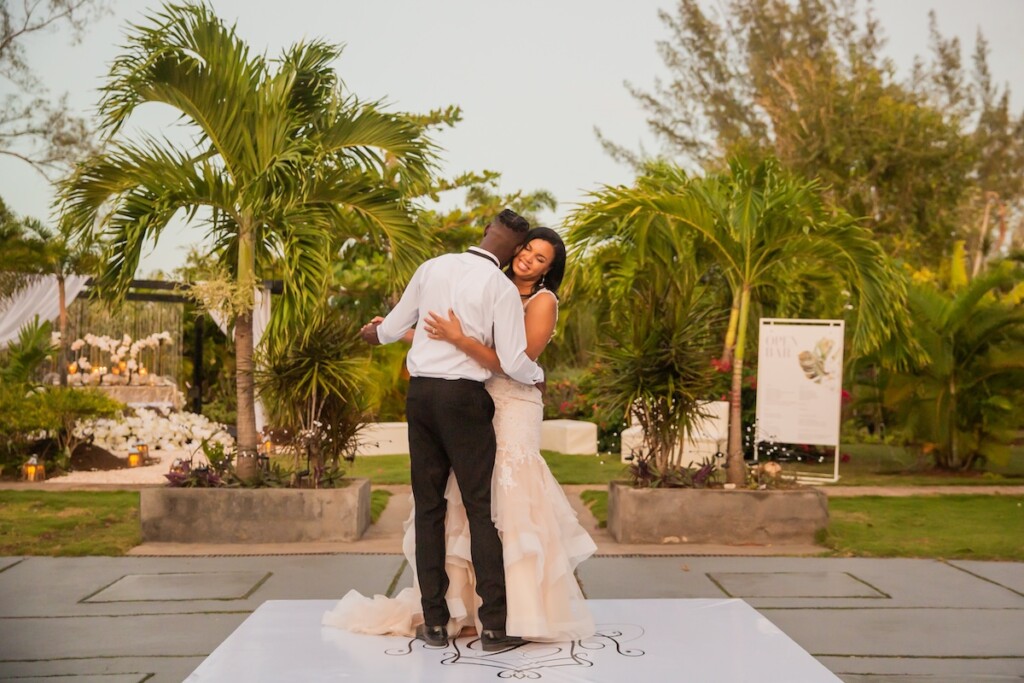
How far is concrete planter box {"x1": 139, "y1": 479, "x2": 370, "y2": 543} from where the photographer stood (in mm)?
8117

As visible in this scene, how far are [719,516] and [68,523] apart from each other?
5277 mm

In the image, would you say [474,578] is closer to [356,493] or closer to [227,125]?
[356,493]

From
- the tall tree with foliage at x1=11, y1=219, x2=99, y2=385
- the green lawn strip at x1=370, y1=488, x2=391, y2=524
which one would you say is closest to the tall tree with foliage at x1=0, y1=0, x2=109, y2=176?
the tall tree with foliage at x1=11, y1=219, x2=99, y2=385

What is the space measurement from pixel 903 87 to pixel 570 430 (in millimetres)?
26580

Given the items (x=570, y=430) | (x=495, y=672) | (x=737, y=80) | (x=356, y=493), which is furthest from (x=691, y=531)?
(x=737, y=80)

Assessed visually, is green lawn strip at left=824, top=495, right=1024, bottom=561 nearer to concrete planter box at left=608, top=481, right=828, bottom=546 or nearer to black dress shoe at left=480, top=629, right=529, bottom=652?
concrete planter box at left=608, top=481, right=828, bottom=546

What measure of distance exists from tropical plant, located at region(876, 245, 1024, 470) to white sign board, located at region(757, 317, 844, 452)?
45.7 inches

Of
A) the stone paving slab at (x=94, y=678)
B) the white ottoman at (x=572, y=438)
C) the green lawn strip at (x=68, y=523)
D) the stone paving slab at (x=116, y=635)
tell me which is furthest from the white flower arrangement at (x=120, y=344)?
the stone paving slab at (x=94, y=678)

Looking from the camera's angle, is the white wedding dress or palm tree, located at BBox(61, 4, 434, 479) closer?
the white wedding dress

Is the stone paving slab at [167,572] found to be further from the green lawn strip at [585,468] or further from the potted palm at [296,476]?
the green lawn strip at [585,468]

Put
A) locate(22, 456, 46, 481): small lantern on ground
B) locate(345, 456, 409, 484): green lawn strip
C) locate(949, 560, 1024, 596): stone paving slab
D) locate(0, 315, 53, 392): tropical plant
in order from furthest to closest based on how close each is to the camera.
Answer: locate(0, 315, 53, 392): tropical plant, locate(345, 456, 409, 484): green lawn strip, locate(22, 456, 46, 481): small lantern on ground, locate(949, 560, 1024, 596): stone paving slab

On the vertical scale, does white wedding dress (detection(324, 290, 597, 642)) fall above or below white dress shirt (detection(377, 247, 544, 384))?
below

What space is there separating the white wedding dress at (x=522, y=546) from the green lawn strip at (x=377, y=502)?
4103 millimetres

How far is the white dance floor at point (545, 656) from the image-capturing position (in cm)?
446
